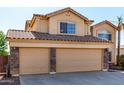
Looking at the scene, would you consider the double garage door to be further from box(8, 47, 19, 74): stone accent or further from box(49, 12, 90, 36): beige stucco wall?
box(49, 12, 90, 36): beige stucco wall

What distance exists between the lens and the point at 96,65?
20.6 meters

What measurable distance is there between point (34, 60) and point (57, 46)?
2392mm

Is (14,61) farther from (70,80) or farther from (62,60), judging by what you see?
(70,80)

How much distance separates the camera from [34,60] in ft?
58.2

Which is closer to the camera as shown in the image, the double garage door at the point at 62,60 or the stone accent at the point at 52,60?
the double garage door at the point at 62,60

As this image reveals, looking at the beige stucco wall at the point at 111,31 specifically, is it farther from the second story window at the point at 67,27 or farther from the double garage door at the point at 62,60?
the double garage door at the point at 62,60

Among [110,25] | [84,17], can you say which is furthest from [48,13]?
[110,25]

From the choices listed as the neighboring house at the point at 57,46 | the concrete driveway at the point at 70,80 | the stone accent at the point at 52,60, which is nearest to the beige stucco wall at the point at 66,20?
the neighboring house at the point at 57,46

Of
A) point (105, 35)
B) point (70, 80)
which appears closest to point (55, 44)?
point (70, 80)

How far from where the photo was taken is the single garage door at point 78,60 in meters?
18.8

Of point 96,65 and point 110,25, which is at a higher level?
point 110,25

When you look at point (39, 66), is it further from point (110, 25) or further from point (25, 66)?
point (110, 25)

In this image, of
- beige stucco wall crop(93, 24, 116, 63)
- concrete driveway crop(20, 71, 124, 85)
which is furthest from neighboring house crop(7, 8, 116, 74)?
beige stucco wall crop(93, 24, 116, 63)

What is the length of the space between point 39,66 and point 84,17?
25.0 ft
